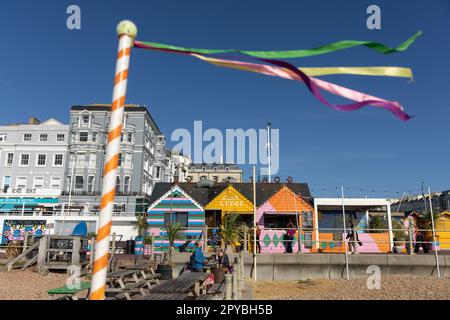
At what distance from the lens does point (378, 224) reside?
76.0 ft

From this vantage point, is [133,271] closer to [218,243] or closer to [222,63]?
[222,63]

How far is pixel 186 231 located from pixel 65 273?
10.7m

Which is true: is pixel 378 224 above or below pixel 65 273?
above

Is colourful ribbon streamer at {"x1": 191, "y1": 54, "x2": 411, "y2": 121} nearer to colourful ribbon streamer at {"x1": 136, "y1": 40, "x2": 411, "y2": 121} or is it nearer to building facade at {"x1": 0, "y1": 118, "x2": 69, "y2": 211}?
colourful ribbon streamer at {"x1": 136, "y1": 40, "x2": 411, "y2": 121}

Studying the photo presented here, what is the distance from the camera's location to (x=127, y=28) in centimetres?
326

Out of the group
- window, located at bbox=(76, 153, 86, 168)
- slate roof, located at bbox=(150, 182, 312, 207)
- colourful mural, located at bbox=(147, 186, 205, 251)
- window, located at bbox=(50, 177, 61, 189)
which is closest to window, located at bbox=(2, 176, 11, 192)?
window, located at bbox=(50, 177, 61, 189)

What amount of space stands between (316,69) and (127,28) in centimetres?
183

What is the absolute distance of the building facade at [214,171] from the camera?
83750 millimetres

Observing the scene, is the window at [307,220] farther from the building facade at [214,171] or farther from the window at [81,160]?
the building facade at [214,171]

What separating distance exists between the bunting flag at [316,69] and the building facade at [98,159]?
42.3 meters

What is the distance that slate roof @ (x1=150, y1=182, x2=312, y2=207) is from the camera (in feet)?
87.9

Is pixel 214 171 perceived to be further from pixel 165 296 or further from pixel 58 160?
pixel 165 296
